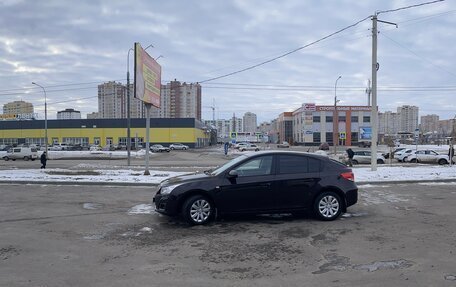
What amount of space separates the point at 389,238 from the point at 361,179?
10.7 metres

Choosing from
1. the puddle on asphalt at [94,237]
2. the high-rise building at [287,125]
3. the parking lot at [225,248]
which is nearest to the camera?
the parking lot at [225,248]

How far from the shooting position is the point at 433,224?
866 centimetres

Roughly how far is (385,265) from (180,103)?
84823mm

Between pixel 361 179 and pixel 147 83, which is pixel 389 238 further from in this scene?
pixel 147 83

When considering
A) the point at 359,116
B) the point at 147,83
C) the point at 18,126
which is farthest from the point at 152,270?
the point at 359,116

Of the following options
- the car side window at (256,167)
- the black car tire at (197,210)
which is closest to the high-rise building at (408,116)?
the car side window at (256,167)

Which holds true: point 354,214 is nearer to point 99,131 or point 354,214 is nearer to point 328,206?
point 328,206

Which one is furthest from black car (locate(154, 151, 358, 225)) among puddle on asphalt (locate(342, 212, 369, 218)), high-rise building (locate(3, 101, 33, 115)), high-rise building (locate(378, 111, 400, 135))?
high-rise building (locate(378, 111, 400, 135))

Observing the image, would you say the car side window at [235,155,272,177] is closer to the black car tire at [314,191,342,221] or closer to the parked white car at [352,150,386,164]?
A: the black car tire at [314,191,342,221]

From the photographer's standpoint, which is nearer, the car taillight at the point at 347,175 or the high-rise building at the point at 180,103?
the car taillight at the point at 347,175

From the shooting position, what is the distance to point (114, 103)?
8612 cm

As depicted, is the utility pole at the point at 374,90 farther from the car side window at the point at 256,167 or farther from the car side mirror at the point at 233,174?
the car side mirror at the point at 233,174

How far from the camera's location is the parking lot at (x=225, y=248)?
17.5 ft

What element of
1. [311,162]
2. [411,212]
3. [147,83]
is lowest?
[411,212]
